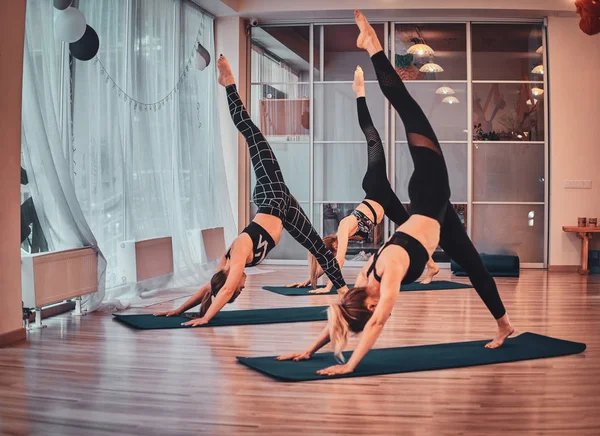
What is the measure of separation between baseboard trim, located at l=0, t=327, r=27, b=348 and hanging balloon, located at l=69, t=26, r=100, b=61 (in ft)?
6.56

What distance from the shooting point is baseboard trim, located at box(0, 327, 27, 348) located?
459cm

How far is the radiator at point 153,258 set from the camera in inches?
261

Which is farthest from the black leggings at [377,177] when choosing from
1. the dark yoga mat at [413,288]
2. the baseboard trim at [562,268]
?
the baseboard trim at [562,268]

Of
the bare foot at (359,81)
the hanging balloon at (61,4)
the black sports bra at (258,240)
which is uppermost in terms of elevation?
the hanging balloon at (61,4)

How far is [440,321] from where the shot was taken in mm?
5551

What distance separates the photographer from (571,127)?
9211 mm

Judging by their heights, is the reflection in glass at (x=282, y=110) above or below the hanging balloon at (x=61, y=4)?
below

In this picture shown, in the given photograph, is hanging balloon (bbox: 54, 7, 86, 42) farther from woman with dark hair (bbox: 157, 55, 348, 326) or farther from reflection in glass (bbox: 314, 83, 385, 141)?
reflection in glass (bbox: 314, 83, 385, 141)

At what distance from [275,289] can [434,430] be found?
4487mm

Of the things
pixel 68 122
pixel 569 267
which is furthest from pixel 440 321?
pixel 569 267

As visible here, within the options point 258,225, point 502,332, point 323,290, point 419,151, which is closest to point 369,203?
point 323,290

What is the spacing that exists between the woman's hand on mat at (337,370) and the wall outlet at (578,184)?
632cm

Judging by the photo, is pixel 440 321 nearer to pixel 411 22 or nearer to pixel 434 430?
pixel 434 430

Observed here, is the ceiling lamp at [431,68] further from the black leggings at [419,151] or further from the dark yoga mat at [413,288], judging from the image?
the black leggings at [419,151]
